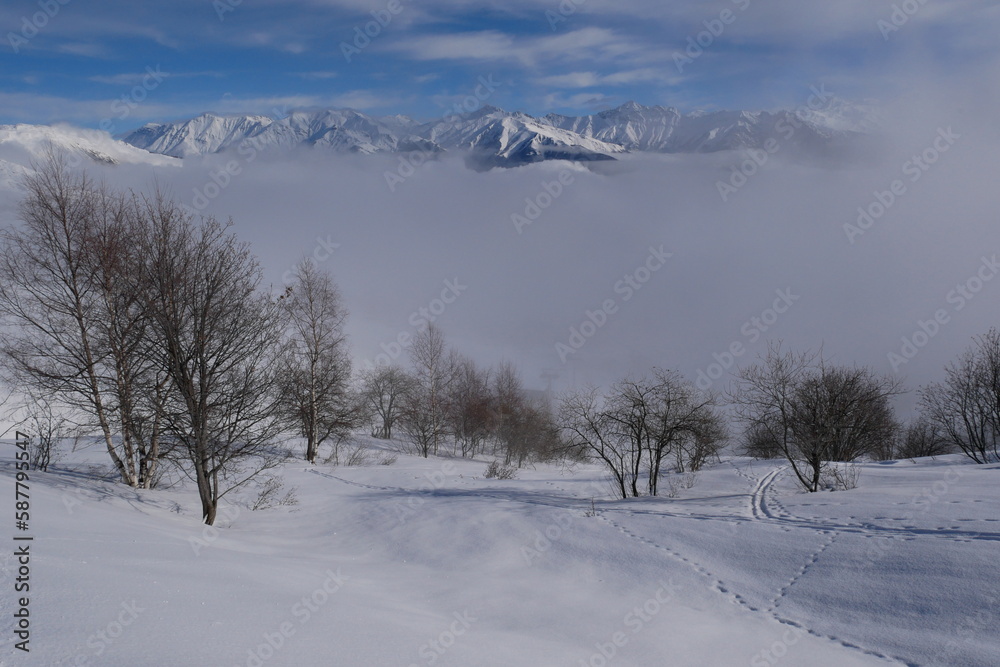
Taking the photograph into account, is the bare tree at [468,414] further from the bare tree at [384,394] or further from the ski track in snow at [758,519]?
the ski track in snow at [758,519]

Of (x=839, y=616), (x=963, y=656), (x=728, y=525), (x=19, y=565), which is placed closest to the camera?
(x=19, y=565)

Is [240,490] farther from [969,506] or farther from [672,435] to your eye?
[969,506]

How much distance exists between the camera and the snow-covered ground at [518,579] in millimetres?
5207

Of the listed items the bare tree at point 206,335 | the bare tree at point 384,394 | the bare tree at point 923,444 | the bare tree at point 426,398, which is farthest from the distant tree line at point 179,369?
the bare tree at point 923,444

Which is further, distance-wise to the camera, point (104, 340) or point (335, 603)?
point (104, 340)

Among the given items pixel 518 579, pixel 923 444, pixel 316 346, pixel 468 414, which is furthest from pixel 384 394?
pixel 923 444

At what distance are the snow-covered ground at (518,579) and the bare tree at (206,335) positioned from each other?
72.6 inches

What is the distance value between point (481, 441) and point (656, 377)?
27.9m

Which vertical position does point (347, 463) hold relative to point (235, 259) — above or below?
below

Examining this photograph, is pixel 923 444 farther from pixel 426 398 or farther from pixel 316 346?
pixel 316 346

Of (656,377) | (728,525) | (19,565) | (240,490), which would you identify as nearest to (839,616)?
(728,525)

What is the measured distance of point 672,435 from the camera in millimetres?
16000

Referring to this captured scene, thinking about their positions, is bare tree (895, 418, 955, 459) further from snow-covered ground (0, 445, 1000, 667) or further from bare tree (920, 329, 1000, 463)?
snow-covered ground (0, 445, 1000, 667)

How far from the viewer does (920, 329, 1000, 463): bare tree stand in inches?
966
